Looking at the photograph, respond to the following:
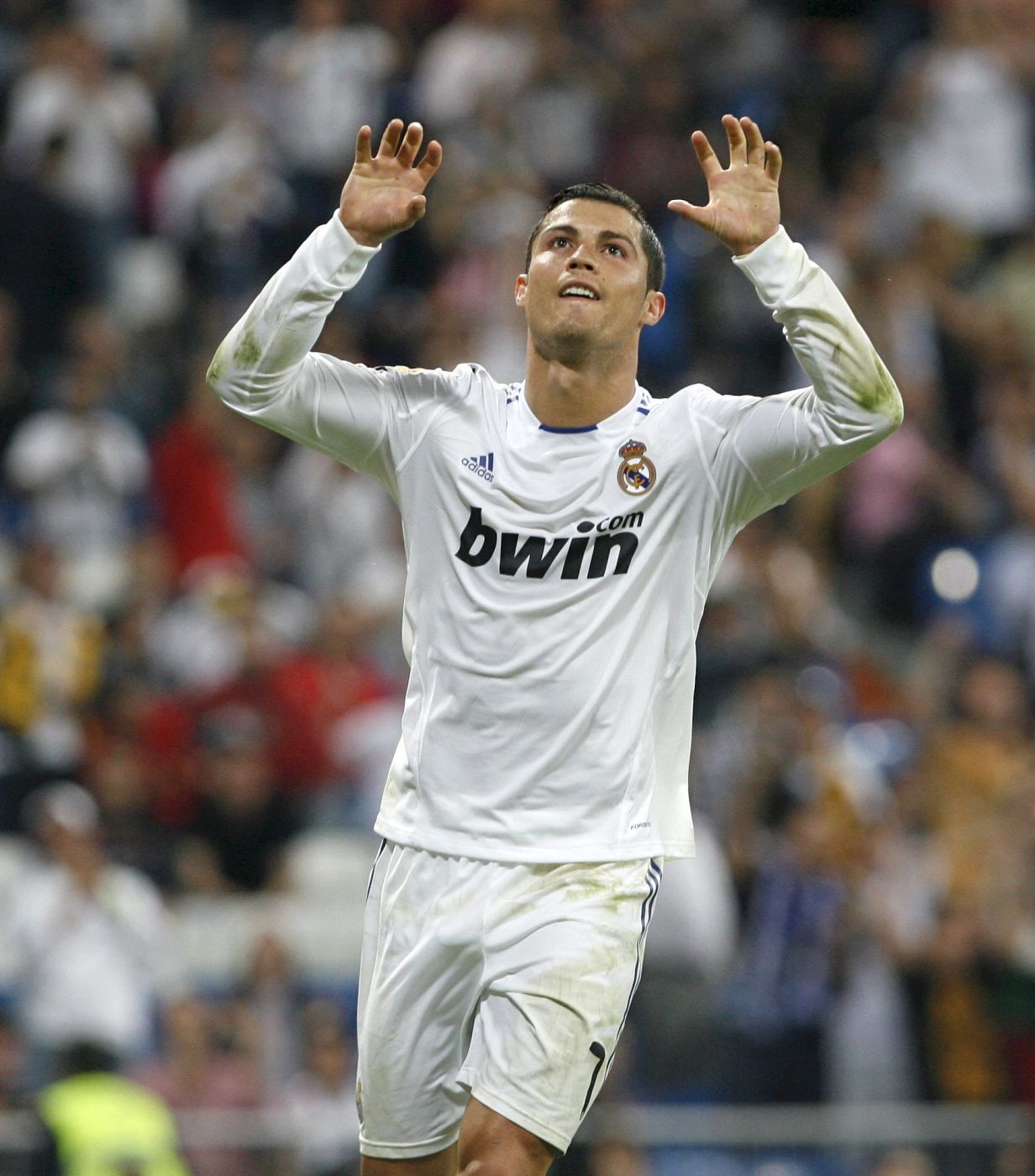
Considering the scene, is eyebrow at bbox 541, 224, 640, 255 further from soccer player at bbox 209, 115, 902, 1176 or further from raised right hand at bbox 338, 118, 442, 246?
raised right hand at bbox 338, 118, 442, 246

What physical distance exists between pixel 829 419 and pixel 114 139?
9980mm

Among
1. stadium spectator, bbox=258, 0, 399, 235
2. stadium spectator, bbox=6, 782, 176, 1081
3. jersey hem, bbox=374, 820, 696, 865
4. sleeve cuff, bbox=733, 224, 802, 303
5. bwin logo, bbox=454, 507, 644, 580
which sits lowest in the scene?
stadium spectator, bbox=6, 782, 176, 1081

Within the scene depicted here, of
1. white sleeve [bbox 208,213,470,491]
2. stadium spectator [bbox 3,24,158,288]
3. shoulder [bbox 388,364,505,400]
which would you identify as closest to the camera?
white sleeve [bbox 208,213,470,491]

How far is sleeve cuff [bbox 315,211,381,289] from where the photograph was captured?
5812mm

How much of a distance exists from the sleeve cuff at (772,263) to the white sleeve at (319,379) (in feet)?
2.90

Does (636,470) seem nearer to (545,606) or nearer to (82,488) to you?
(545,606)

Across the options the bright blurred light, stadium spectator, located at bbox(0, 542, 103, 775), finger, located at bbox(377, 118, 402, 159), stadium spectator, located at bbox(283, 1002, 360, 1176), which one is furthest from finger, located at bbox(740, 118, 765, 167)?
the bright blurred light

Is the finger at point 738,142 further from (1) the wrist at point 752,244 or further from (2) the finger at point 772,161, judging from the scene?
(1) the wrist at point 752,244

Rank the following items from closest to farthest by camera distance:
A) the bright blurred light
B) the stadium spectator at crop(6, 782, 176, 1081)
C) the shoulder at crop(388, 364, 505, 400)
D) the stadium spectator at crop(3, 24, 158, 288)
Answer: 1. the shoulder at crop(388, 364, 505, 400)
2. the stadium spectator at crop(6, 782, 176, 1081)
3. the bright blurred light
4. the stadium spectator at crop(3, 24, 158, 288)

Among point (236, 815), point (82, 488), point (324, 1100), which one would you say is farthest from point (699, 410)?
point (82, 488)

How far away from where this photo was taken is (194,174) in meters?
14.8

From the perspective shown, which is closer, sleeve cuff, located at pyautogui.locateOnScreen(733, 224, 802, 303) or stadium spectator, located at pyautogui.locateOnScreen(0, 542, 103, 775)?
sleeve cuff, located at pyautogui.locateOnScreen(733, 224, 802, 303)

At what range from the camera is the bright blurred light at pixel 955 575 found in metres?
13.5

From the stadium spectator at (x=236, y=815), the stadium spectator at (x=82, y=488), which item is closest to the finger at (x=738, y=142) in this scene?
the stadium spectator at (x=236, y=815)
